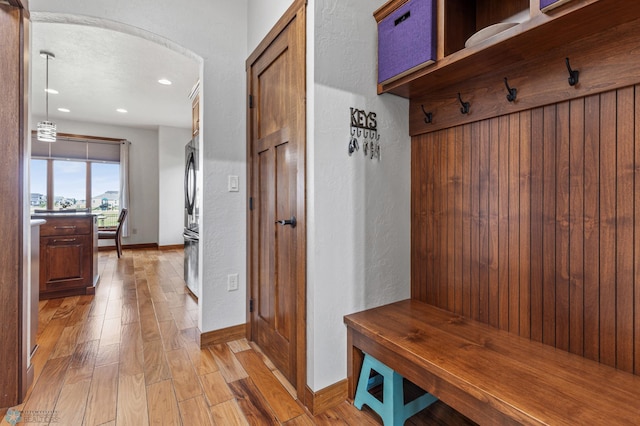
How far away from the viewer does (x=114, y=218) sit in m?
6.82

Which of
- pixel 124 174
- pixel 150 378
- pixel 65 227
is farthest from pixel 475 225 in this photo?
pixel 124 174

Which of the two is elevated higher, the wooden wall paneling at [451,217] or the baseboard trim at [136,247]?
the wooden wall paneling at [451,217]

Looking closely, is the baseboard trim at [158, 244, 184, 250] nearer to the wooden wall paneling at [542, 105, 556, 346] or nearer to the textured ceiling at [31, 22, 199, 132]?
the textured ceiling at [31, 22, 199, 132]

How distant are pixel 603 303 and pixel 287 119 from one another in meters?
1.66

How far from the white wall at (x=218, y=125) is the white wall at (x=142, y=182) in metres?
5.70

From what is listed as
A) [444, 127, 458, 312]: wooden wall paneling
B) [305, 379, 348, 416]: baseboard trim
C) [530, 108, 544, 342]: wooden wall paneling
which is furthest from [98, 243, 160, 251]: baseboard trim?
[530, 108, 544, 342]: wooden wall paneling

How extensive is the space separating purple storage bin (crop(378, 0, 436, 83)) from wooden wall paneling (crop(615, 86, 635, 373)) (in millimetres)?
736

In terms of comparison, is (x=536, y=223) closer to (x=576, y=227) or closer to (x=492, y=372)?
(x=576, y=227)

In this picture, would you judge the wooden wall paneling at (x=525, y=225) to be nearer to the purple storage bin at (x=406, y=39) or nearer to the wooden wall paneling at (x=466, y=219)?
the wooden wall paneling at (x=466, y=219)

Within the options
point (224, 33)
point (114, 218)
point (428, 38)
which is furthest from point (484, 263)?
point (114, 218)

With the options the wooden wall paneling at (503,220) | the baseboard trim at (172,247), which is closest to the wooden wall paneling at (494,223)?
the wooden wall paneling at (503,220)

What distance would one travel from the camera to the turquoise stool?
1.32 metres

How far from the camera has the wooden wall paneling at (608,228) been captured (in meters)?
1.11

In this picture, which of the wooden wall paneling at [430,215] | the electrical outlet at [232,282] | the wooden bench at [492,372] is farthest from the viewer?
the electrical outlet at [232,282]
